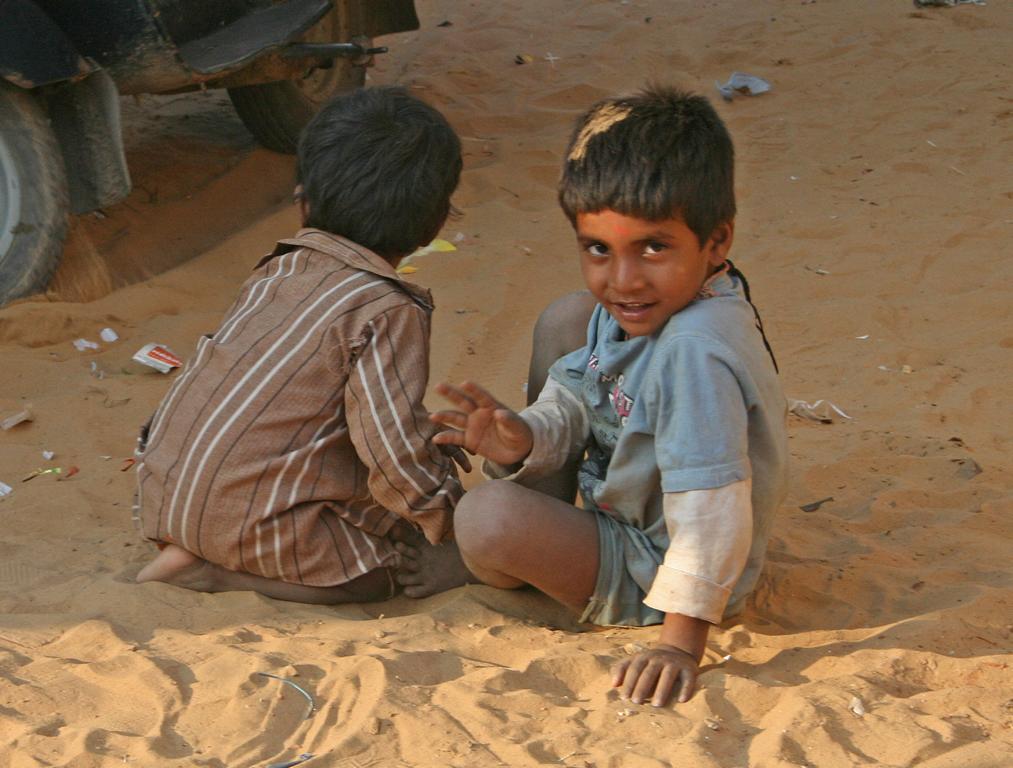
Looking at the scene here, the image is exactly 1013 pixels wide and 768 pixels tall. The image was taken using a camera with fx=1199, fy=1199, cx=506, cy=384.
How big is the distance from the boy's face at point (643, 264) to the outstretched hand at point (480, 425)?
1.02 ft

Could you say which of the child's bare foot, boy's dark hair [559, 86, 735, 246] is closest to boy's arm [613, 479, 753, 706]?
boy's dark hair [559, 86, 735, 246]

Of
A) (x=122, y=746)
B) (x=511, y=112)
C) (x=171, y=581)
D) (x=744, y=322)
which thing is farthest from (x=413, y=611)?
(x=511, y=112)

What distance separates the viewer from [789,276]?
15.6 ft

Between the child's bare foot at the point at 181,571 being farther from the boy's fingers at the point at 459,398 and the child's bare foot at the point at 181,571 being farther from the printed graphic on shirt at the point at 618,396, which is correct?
the printed graphic on shirt at the point at 618,396

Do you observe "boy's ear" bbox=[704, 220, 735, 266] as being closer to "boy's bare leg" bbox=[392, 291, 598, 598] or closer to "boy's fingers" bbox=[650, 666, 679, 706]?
"boy's bare leg" bbox=[392, 291, 598, 598]

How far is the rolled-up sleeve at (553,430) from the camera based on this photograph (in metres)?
2.60

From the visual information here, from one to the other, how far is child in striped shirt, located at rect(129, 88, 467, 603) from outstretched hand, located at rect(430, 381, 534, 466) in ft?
0.55

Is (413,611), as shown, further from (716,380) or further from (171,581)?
(716,380)

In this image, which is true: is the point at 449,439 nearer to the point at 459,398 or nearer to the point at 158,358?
the point at 459,398

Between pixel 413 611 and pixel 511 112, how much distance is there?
4.34 meters

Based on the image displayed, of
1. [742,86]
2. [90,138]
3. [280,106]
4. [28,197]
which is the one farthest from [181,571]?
[742,86]

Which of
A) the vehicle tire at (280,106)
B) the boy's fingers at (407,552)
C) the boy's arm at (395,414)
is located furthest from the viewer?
the vehicle tire at (280,106)

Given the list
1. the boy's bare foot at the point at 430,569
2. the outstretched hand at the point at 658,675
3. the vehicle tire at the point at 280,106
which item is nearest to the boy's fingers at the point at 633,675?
the outstretched hand at the point at 658,675

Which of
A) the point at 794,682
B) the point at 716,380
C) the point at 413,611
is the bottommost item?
the point at 413,611
